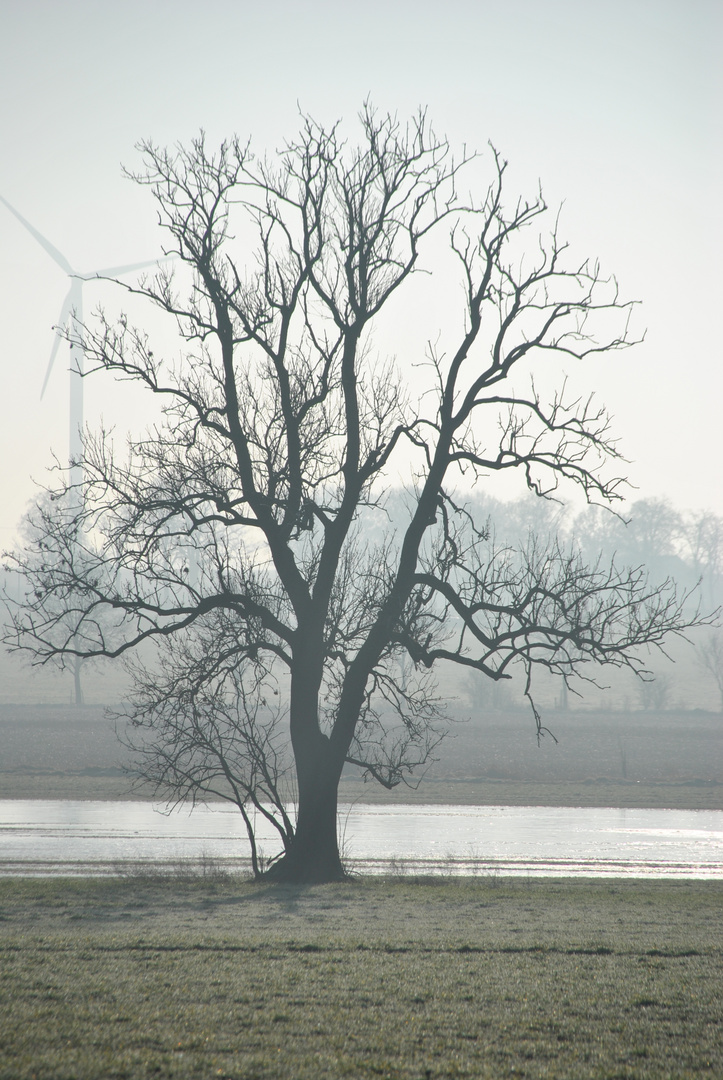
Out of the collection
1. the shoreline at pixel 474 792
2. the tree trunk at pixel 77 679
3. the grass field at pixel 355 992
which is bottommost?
the shoreline at pixel 474 792

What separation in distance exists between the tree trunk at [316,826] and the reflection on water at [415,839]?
2913 millimetres

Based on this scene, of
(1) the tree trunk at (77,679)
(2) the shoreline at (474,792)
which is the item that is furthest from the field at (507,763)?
(1) the tree trunk at (77,679)

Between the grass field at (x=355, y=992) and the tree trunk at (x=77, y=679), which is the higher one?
the tree trunk at (x=77, y=679)

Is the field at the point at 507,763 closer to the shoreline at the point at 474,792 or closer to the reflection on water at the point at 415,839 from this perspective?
the shoreline at the point at 474,792

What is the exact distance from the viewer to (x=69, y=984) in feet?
22.8

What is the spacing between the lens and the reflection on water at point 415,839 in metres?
19.7

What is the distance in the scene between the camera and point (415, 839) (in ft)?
83.4

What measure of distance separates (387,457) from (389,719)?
4898 centimetres

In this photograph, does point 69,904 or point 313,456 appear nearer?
point 69,904

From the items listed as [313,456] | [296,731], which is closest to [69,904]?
[296,731]

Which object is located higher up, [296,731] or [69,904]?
[296,731]

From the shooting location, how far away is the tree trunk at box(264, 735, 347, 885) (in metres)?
16.1

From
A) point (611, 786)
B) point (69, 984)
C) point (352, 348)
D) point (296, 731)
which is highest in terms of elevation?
point (352, 348)

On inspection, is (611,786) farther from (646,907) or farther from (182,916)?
(182,916)
